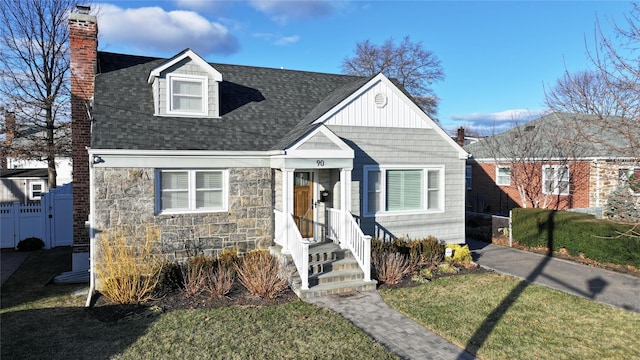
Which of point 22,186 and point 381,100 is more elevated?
point 381,100

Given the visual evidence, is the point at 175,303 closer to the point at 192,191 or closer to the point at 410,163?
the point at 192,191

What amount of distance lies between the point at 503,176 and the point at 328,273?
16.9 m

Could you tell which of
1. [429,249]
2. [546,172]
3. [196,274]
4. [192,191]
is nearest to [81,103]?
[192,191]

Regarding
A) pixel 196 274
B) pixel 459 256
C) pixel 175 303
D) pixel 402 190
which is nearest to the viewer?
pixel 175 303

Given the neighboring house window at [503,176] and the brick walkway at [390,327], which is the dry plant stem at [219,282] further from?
the neighboring house window at [503,176]

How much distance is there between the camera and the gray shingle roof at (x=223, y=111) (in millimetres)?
10766

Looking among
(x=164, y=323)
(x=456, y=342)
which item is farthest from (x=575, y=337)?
(x=164, y=323)

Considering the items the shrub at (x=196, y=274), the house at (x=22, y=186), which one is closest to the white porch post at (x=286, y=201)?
the shrub at (x=196, y=274)

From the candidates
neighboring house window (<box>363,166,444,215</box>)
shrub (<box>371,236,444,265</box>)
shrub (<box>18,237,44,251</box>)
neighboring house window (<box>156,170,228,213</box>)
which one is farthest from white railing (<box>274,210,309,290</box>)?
shrub (<box>18,237,44,251</box>)

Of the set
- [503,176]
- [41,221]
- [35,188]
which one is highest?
[503,176]

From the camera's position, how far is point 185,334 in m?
7.18

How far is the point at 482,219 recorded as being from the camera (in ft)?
62.5

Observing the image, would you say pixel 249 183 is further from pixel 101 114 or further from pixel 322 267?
pixel 101 114

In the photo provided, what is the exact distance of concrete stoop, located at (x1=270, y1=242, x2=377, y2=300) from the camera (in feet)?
31.4
